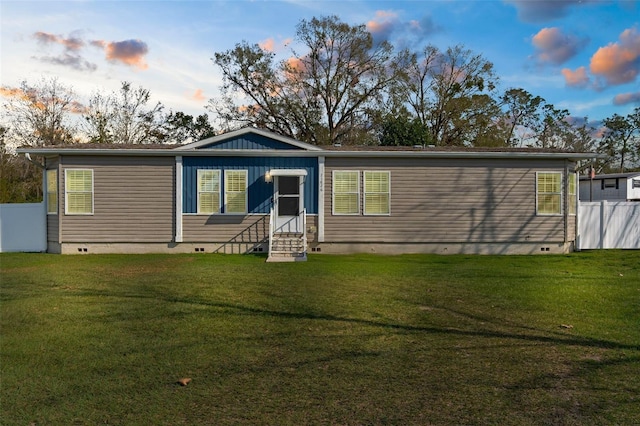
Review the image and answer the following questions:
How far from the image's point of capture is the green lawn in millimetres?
3795

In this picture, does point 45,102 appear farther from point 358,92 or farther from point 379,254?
point 379,254

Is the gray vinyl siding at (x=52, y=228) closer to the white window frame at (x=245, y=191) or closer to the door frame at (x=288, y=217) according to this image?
the white window frame at (x=245, y=191)

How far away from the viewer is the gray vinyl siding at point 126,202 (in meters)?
15.6

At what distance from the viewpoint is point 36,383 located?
4355mm

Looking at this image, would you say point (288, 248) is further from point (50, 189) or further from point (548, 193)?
point (548, 193)

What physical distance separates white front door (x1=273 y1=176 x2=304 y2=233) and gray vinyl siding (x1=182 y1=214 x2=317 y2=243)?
0.59m

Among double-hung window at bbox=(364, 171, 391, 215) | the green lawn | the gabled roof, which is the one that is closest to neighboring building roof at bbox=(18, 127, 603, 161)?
the gabled roof

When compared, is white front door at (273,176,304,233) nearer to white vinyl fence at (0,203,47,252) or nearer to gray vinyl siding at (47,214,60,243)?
gray vinyl siding at (47,214,60,243)

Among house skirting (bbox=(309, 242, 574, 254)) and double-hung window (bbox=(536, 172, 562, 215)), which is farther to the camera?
double-hung window (bbox=(536, 172, 562, 215))

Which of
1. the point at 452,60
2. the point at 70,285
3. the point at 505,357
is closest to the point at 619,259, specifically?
the point at 505,357

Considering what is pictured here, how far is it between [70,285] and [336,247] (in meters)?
8.16

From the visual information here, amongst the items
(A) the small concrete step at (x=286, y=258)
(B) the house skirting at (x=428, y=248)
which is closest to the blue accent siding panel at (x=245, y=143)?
(B) the house skirting at (x=428, y=248)

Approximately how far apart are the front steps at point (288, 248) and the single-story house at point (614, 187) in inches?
837

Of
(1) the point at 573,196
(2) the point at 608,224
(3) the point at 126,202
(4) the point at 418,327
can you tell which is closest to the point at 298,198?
(3) the point at 126,202
